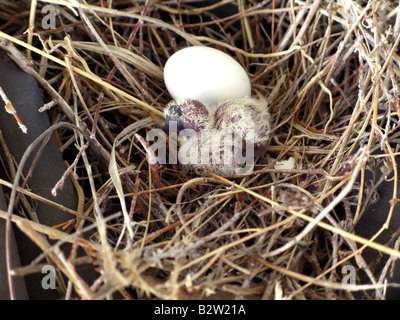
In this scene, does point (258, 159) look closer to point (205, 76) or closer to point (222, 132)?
point (222, 132)

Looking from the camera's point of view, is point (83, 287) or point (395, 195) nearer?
point (83, 287)

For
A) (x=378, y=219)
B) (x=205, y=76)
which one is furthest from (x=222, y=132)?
(x=378, y=219)

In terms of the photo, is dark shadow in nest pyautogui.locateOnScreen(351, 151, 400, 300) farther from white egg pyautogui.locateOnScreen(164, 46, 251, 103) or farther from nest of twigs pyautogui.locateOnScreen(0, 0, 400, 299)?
white egg pyautogui.locateOnScreen(164, 46, 251, 103)

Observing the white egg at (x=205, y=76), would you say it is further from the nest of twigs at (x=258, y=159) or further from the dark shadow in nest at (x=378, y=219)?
the dark shadow in nest at (x=378, y=219)

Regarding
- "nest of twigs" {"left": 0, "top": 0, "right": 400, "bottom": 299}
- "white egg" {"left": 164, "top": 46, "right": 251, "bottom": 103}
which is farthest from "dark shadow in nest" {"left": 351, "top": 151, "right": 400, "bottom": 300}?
"white egg" {"left": 164, "top": 46, "right": 251, "bottom": 103}

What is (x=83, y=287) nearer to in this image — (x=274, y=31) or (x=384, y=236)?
(x=384, y=236)
